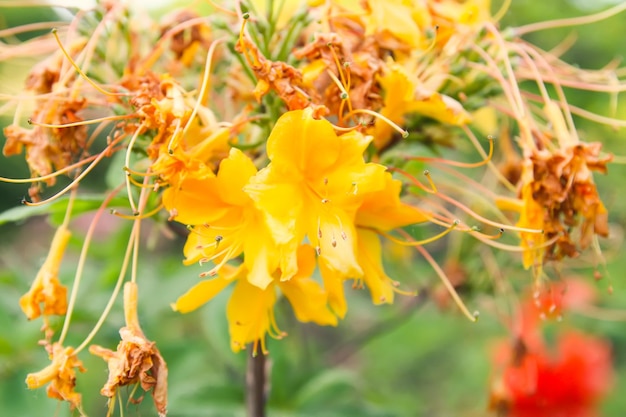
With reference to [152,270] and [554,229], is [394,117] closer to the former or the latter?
[554,229]

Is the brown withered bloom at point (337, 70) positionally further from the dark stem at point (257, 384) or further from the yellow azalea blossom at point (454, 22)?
the dark stem at point (257, 384)

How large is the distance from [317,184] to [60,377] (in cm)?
35

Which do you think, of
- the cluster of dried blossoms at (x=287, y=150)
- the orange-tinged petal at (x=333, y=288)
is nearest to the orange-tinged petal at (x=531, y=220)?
the cluster of dried blossoms at (x=287, y=150)

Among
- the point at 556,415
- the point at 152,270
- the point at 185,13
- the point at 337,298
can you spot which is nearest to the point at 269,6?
the point at 185,13

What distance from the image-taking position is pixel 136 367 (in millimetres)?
715

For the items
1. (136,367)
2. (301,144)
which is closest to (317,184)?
(301,144)

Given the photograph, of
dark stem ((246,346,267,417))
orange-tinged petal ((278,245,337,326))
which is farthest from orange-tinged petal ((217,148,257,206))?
dark stem ((246,346,267,417))

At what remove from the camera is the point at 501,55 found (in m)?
0.94

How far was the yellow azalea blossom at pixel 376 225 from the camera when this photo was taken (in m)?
0.81

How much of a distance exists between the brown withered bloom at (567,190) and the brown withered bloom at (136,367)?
48cm

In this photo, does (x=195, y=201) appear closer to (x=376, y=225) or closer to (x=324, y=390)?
(x=376, y=225)

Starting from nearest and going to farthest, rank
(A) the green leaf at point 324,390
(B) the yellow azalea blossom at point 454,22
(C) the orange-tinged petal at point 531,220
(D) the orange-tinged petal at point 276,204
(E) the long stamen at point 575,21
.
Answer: (D) the orange-tinged petal at point 276,204
(C) the orange-tinged petal at point 531,220
(B) the yellow azalea blossom at point 454,22
(E) the long stamen at point 575,21
(A) the green leaf at point 324,390

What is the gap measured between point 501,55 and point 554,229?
0.27 metres

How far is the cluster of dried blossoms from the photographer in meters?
0.73
